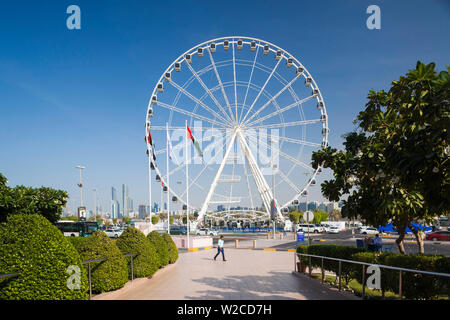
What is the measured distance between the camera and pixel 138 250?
38.5 feet

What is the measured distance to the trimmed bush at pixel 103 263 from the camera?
29.4ft

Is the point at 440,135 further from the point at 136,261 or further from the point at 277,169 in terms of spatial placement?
the point at 277,169

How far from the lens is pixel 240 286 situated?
11.0m

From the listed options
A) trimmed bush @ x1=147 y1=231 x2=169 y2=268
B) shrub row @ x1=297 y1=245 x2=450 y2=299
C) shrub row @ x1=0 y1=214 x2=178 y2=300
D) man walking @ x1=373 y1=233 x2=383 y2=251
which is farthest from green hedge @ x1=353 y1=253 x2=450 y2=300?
trimmed bush @ x1=147 y1=231 x2=169 y2=268

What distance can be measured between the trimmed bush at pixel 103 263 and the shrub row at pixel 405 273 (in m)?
5.90

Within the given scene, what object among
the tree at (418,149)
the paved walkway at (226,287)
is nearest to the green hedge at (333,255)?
the paved walkway at (226,287)

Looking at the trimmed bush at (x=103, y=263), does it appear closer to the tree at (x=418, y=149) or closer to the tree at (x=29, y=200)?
the tree at (x=418, y=149)

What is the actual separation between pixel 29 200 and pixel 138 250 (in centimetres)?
842

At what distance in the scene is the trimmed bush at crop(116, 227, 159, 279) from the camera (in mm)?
11570

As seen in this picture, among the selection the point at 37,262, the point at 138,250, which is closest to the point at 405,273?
the point at 37,262

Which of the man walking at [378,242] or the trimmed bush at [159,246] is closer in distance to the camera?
the man walking at [378,242]

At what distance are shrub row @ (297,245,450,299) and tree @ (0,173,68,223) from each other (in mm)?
12684

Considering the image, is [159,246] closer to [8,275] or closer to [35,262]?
[35,262]

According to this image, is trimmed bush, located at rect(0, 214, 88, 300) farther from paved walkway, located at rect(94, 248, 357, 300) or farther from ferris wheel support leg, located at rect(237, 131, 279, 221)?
ferris wheel support leg, located at rect(237, 131, 279, 221)
